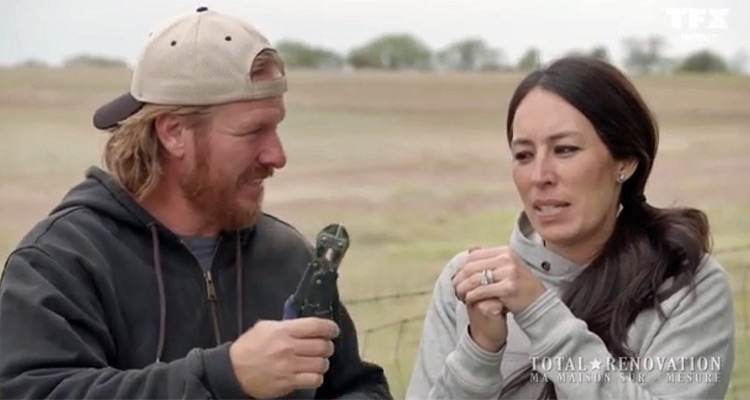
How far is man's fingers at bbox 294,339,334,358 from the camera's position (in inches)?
61.7

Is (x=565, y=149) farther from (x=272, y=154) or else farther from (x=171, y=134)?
(x=171, y=134)

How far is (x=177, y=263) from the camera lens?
70.1 inches

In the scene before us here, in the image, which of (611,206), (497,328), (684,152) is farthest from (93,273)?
(684,152)

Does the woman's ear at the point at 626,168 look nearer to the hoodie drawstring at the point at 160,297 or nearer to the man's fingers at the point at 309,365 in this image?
the man's fingers at the point at 309,365

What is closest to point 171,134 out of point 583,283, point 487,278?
point 487,278

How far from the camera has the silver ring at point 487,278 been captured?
63.7 inches

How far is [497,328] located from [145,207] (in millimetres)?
603

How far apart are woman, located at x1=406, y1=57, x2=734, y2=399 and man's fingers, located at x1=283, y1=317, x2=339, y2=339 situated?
0.21m

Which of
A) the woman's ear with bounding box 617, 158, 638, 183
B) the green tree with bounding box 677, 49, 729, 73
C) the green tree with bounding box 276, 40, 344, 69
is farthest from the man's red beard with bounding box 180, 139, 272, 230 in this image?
the green tree with bounding box 677, 49, 729, 73

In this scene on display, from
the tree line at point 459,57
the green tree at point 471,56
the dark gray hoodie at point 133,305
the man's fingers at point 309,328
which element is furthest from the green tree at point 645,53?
the man's fingers at point 309,328

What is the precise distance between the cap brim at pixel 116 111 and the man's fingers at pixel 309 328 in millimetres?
472

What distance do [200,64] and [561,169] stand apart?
1.92 ft

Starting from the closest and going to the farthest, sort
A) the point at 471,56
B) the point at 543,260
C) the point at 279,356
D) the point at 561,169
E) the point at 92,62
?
the point at 279,356, the point at 561,169, the point at 543,260, the point at 92,62, the point at 471,56

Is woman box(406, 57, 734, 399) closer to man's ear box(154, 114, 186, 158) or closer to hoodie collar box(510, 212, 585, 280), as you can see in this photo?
hoodie collar box(510, 212, 585, 280)
